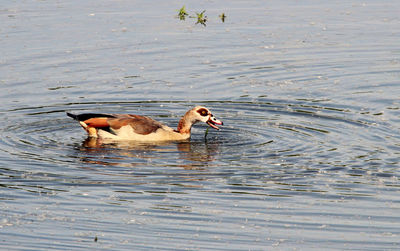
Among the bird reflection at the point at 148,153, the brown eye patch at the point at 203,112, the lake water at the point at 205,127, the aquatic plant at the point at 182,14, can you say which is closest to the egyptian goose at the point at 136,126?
the brown eye patch at the point at 203,112

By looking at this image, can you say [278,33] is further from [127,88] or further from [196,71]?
[127,88]

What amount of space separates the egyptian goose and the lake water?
0.93 feet

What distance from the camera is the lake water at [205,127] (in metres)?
11.4

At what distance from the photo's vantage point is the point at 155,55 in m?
22.3

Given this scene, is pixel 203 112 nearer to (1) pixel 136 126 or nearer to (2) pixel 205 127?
(1) pixel 136 126

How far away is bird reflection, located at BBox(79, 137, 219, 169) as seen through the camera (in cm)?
1502

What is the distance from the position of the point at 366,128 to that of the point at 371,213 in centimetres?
500

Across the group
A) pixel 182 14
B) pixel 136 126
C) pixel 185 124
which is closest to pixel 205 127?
pixel 185 124

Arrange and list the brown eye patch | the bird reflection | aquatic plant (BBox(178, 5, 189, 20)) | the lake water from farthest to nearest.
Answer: aquatic plant (BBox(178, 5, 189, 20)) → the brown eye patch → the bird reflection → the lake water

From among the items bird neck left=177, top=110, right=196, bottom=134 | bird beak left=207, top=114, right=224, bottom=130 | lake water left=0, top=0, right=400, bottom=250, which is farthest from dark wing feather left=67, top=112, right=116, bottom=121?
bird beak left=207, top=114, right=224, bottom=130

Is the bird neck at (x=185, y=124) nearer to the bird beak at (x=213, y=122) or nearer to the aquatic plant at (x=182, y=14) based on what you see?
the bird beak at (x=213, y=122)

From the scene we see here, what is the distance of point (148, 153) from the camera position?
15.8m

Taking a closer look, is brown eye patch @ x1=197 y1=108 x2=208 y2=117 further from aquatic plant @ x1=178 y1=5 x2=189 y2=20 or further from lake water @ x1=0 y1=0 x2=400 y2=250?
aquatic plant @ x1=178 y1=5 x2=189 y2=20

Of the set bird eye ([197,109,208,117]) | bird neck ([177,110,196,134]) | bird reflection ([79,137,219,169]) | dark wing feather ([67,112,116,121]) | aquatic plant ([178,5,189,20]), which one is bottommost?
bird reflection ([79,137,219,169])
